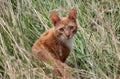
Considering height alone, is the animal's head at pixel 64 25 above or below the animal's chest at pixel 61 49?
above

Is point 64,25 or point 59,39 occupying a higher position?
point 64,25

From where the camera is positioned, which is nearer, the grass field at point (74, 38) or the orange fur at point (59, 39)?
the grass field at point (74, 38)

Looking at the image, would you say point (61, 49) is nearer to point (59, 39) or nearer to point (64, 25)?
point (59, 39)

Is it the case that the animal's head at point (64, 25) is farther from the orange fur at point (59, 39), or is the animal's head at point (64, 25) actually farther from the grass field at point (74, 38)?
the grass field at point (74, 38)

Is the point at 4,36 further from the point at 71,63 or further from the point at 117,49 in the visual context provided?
Answer: the point at 117,49

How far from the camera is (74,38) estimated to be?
5.12m

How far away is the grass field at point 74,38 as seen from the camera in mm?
4078

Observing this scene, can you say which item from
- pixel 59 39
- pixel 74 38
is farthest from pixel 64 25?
pixel 74 38

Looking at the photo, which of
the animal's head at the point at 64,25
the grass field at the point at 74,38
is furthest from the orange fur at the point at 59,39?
the grass field at the point at 74,38

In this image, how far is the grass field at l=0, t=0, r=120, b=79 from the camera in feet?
13.4

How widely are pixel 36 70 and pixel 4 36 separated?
2.89ft

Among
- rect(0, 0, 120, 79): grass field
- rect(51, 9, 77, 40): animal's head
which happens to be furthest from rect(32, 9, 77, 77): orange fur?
rect(0, 0, 120, 79): grass field

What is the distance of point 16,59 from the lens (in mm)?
4289

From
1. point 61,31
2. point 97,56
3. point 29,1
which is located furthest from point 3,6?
point 97,56
